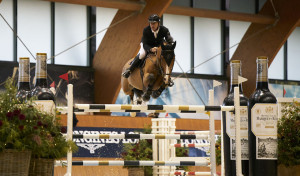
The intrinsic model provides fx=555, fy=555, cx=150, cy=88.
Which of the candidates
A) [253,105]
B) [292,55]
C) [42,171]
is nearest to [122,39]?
[292,55]

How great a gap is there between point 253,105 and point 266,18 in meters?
10.1

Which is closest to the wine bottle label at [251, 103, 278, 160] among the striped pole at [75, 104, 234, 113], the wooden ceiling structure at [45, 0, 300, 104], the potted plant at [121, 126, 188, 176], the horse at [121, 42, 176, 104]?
the striped pole at [75, 104, 234, 113]

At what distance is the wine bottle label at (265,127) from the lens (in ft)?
13.9

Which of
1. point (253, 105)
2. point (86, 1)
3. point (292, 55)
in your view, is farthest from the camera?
point (292, 55)

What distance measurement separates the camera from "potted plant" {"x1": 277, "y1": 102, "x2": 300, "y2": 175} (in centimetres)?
416

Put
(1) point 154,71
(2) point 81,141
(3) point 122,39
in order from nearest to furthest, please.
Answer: (1) point 154,71
(2) point 81,141
(3) point 122,39

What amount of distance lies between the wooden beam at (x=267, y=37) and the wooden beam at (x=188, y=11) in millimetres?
315

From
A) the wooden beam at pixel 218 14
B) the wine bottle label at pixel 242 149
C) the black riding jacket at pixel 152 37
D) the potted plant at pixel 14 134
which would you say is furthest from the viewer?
the wooden beam at pixel 218 14

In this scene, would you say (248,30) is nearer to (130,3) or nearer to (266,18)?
(266,18)

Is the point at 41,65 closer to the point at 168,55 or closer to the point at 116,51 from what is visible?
the point at 168,55

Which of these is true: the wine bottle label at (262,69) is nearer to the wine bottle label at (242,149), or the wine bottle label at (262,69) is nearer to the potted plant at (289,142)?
the potted plant at (289,142)

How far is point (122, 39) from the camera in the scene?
12.6m

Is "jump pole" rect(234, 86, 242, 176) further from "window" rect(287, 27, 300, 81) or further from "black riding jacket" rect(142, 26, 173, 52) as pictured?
"window" rect(287, 27, 300, 81)

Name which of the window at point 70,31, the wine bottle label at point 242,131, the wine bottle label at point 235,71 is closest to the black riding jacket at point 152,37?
the wine bottle label at point 235,71
